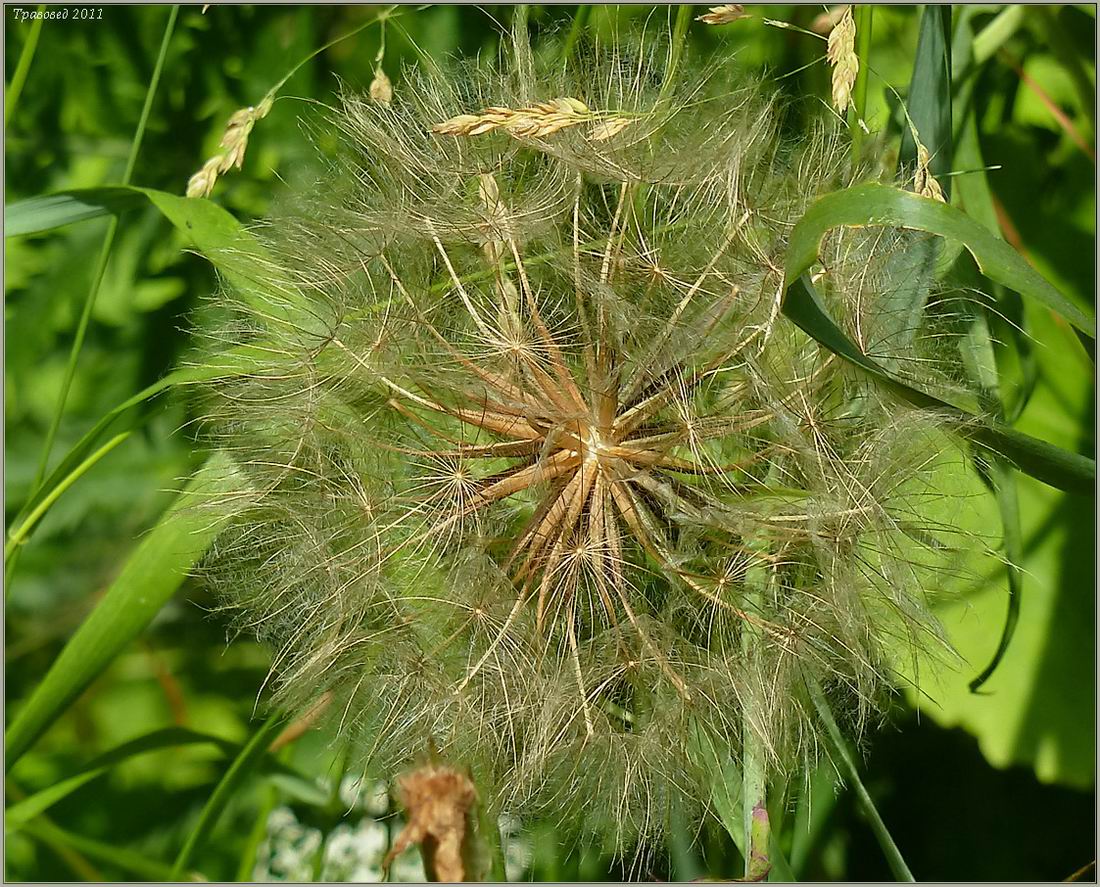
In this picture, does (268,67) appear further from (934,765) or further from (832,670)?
(934,765)

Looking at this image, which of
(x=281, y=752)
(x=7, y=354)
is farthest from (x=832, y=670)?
(x=7, y=354)

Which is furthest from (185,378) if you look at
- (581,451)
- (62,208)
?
(581,451)

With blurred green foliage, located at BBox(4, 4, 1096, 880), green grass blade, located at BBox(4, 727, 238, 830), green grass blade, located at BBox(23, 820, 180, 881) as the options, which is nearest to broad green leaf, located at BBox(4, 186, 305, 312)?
blurred green foliage, located at BBox(4, 4, 1096, 880)

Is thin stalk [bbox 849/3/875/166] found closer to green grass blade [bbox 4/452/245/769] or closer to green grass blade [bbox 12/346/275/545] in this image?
Answer: green grass blade [bbox 12/346/275/545]

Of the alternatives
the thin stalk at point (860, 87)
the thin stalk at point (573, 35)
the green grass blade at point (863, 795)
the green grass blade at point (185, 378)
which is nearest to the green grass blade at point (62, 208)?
the green grass blade at point (185, 378)

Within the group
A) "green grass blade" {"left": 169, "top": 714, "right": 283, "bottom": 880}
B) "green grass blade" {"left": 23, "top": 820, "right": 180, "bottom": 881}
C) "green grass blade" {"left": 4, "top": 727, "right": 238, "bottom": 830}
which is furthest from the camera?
"green grass blade" {"left": 23, "top": 820, "right": 180, "bottom": 881}
